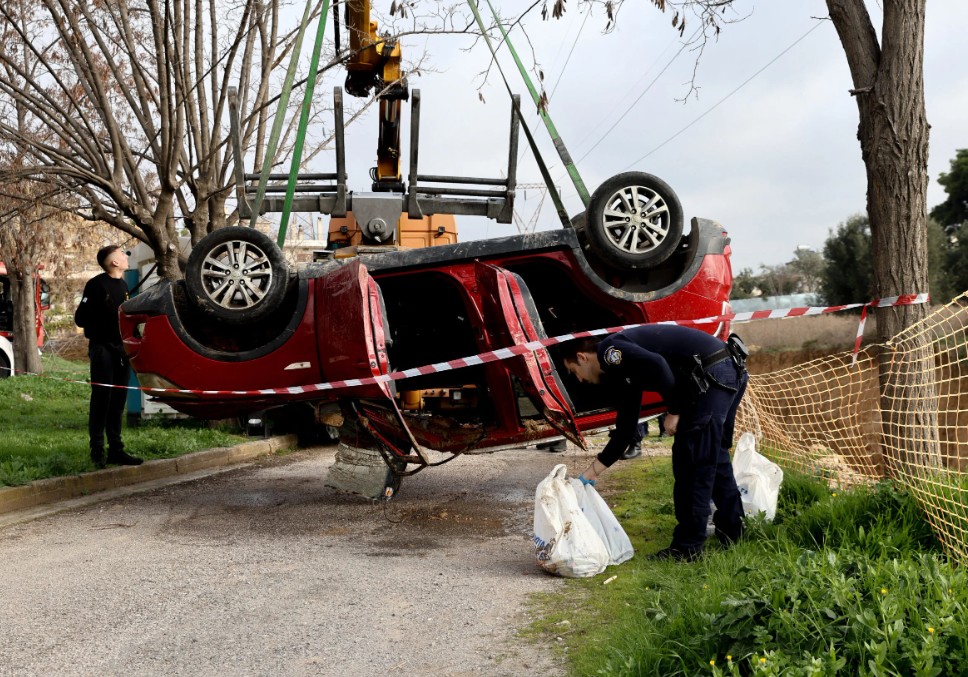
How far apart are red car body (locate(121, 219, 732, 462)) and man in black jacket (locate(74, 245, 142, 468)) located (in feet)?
3.83

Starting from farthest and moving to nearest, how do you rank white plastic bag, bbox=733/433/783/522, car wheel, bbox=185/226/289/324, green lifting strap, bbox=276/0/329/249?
green lifting strap, bbox=276/0/329/249, car wheel, bbox=185/226/289/324, white plastic bag, bbox=733/433/783/522

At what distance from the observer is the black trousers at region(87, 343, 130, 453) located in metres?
7.93

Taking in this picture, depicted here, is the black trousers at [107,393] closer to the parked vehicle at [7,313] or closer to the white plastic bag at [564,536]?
the white plastic bag at [564,536]

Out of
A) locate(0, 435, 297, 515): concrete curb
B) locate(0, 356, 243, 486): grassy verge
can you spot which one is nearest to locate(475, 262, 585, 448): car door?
locate(0, 356, 243, 486): grassy verge

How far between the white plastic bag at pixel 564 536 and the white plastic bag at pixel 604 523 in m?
0.11

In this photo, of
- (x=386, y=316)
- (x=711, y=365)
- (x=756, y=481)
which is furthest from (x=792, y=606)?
(x=386, y=316)

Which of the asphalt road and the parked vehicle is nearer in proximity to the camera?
the asphalt road

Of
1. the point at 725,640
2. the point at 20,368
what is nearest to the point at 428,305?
the point at 725,640

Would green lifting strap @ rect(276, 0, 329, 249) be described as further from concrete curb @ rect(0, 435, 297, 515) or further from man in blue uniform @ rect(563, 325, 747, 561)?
man in blue uniform @ rect(563, 325, 747, 561)

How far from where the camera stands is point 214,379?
6738 millimetres

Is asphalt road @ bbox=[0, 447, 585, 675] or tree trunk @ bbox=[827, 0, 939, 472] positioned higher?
tree trunk @ bbox=[827, 0, 939, 472]

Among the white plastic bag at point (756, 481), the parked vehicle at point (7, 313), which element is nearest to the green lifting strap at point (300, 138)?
the white plastic bag at point (756, 481)

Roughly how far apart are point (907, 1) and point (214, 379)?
17.6 feet

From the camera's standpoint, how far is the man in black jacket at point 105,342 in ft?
26.1
